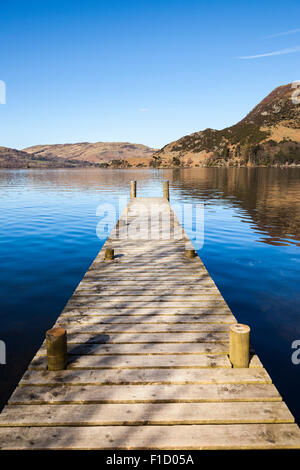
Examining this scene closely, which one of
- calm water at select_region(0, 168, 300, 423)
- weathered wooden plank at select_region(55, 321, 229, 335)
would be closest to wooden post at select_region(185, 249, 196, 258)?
calm water at select_region(0, 168, 300, 423)

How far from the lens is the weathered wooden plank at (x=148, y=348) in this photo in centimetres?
496

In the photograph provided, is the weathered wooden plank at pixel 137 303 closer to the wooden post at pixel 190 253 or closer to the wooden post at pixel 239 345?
the wooden post at pixel 239 345

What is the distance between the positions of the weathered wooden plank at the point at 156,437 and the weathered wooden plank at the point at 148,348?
1.42m

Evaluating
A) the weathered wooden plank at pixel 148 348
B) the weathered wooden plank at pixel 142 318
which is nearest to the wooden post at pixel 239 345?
the weathered wooden plank at pixel 148 348

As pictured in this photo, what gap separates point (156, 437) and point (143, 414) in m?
0.34

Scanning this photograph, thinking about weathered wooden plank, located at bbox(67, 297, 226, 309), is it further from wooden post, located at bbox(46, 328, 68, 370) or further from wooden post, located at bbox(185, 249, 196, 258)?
wooden post, located at bbox(185, 249, 196, 258)

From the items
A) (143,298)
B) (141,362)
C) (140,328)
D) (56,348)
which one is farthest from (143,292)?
(56,348)

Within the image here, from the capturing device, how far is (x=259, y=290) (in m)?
10.3

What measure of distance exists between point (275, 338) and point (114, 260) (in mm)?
5328

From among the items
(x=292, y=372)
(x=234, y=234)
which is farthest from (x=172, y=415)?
(x=234, y=234)

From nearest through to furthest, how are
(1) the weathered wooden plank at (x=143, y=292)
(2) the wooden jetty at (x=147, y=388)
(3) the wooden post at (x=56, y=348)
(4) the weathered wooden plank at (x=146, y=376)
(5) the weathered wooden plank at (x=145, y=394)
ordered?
(2) the wooden jetty at (x=147, y=388) → (5) the weathered wooden plank at (x=145, y=394) → (4) the weathered wooden plank at (x=146, y=376) → (3) the wooden post at (x=56, y=348) → (1) the weathered wooden plank at (x=143, y=292)

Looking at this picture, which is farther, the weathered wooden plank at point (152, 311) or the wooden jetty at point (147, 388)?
the weathered wooden plank at point (152, 311)

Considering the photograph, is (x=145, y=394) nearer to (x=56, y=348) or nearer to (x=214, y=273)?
(x=56, y=348)

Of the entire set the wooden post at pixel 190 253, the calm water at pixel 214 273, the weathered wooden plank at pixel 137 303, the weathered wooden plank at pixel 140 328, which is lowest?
the calm water at pixel 214 273
